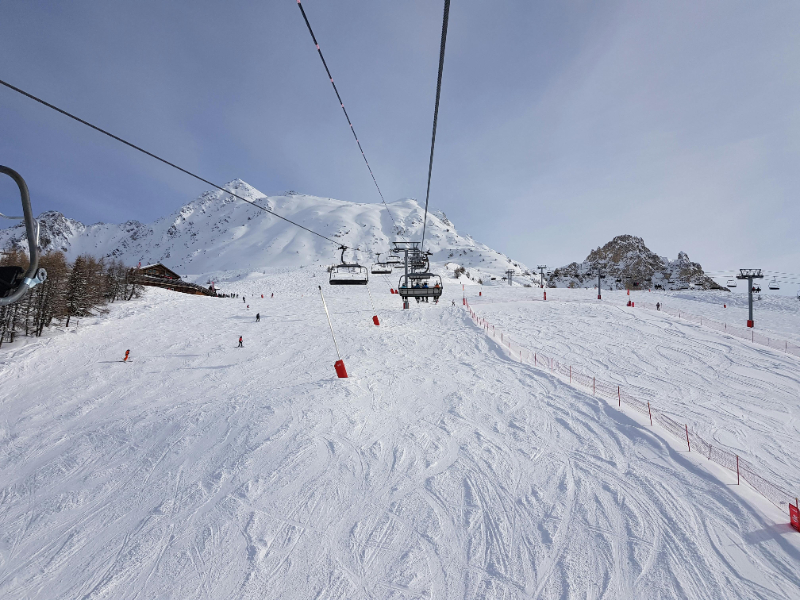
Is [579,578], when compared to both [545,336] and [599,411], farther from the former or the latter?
[545,336]

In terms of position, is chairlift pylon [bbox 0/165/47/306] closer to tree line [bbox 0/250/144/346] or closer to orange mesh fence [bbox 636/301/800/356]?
tree line [bbox 0/250/144/346]

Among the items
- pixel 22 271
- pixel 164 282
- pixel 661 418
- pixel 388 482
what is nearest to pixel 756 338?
pixel 661 418

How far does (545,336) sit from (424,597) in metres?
19.4

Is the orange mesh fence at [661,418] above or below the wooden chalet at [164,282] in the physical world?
below

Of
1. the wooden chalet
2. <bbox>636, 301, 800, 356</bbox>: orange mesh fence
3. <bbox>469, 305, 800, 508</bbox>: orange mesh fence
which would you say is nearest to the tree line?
the wooden chalet

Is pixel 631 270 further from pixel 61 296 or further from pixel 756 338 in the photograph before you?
pixel 61 296

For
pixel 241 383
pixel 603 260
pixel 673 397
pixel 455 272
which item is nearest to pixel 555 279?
pixel 603 260

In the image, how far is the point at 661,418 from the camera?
1015 centimetres

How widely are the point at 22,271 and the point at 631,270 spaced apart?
141645mm

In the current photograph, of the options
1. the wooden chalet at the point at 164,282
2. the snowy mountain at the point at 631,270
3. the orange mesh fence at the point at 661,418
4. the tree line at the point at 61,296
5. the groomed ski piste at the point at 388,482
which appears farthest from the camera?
the snowy mountain at the point at 631,270

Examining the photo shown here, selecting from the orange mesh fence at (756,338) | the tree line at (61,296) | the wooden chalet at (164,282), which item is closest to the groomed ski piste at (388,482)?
the orange mesh fence at (756,338)

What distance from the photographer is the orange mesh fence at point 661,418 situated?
6.91 metres

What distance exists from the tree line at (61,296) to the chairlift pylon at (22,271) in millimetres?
21140

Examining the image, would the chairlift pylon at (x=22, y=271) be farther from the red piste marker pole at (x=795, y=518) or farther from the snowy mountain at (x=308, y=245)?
the snowy mountain at (x=308, y=245)
